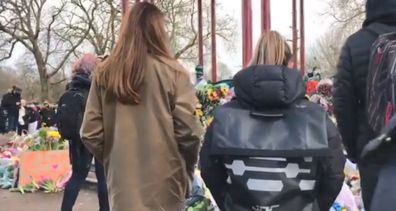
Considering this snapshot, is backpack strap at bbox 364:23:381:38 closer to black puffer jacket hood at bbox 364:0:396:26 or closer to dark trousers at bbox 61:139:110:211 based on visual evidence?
black puffer jacket hood at bbox 364:0:396:26

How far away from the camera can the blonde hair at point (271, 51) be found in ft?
10.9

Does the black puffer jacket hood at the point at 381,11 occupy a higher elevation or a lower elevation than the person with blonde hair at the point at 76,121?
higher

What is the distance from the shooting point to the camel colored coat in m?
3.82

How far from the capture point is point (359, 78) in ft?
11.1

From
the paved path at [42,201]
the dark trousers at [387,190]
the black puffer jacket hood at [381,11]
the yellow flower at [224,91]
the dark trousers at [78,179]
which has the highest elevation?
the black puffer jacket hood at [381,11]

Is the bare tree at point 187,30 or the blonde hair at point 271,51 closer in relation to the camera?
the blonde hair at point 271,51

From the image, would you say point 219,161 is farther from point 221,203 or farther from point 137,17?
point 137,17

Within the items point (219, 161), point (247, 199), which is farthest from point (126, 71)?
point (247, 199)

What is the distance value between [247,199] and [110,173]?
1122 mm

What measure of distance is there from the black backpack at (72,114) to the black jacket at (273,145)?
3.14 metres

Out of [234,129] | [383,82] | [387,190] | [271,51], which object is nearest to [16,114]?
[271,51]

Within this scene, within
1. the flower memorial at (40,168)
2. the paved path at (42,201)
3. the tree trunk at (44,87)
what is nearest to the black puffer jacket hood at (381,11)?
the paved path at (42,201)

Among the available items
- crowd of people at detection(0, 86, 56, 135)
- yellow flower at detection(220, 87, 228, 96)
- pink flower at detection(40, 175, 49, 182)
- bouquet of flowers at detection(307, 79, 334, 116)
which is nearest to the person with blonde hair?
yellow flower at detection(220, 87, 228, 96)

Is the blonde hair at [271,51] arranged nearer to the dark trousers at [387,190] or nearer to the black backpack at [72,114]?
the dark trousers at [387,190]
